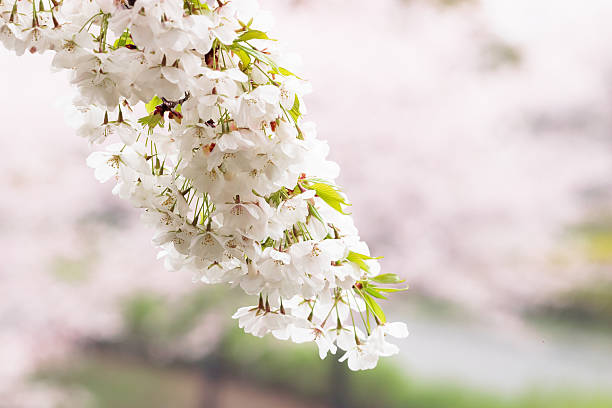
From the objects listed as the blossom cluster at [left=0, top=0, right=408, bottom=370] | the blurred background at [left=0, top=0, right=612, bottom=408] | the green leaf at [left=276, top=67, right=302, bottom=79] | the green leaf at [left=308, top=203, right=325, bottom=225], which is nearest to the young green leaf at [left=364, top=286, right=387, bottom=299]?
the blossom cluster at [left=0, top=0, right=408, bottom=370]

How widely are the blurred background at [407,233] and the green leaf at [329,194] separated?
2.20 metres

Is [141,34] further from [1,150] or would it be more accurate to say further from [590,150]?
[1,150]

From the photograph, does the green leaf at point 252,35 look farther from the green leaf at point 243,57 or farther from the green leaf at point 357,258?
the green leaf at point 357,258

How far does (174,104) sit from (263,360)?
7.74ft

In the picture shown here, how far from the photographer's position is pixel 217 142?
48cm

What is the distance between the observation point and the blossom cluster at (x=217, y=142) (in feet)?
1.57

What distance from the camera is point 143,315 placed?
2912 mm

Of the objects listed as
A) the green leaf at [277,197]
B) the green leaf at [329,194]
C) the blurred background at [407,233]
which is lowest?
the green leaf at [277,197]

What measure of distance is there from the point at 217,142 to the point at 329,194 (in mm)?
131

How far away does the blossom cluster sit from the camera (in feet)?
1.57

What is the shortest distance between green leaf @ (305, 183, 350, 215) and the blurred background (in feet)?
7.23

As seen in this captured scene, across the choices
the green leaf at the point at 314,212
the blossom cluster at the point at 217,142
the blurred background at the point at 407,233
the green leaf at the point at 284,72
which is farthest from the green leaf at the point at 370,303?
the blurred background at the point at 407,233

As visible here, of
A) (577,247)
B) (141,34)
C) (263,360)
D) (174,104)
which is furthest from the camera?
(263,360)

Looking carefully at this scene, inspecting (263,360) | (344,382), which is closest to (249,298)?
(263,360)
